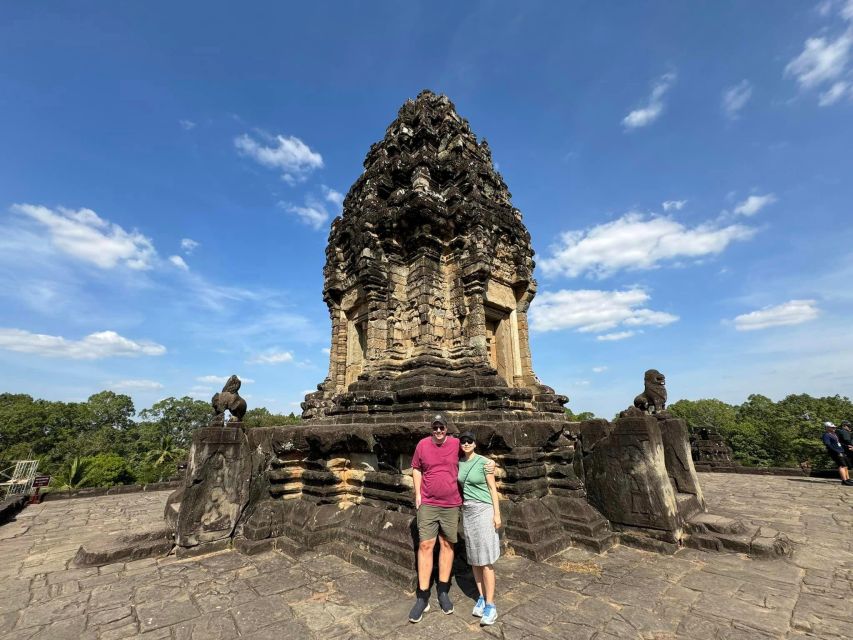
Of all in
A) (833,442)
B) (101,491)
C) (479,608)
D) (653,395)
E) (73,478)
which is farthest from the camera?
(73,478)

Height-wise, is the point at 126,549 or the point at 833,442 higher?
the point at 833,442

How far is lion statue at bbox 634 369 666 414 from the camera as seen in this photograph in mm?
6203

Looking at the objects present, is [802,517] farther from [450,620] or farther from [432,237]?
[432,237]

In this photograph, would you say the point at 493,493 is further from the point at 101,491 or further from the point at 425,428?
the point at 101,491

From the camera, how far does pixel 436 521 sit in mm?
3338

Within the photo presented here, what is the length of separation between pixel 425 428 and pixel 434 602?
1670 mm

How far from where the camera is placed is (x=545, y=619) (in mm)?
3018

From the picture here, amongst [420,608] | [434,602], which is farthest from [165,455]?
[420,608]

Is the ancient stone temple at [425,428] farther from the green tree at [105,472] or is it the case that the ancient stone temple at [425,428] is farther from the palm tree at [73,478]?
the green tree at [105,472]

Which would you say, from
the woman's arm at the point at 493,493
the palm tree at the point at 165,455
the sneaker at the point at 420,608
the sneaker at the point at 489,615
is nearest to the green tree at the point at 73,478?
the palm tree at the point at 165,455

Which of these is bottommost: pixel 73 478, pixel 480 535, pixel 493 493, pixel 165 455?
pixel 73 478

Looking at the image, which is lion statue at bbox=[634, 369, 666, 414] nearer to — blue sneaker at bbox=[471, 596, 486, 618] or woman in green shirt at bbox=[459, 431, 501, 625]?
woman in green shirt at bbox=[459, 431, 501, 625]

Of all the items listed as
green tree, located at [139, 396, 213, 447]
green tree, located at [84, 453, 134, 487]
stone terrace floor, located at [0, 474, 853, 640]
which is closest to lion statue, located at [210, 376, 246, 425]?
stone terrace floor, located at [0, 474, 853, 640]

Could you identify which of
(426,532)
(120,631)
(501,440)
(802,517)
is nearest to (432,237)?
(501,440)
